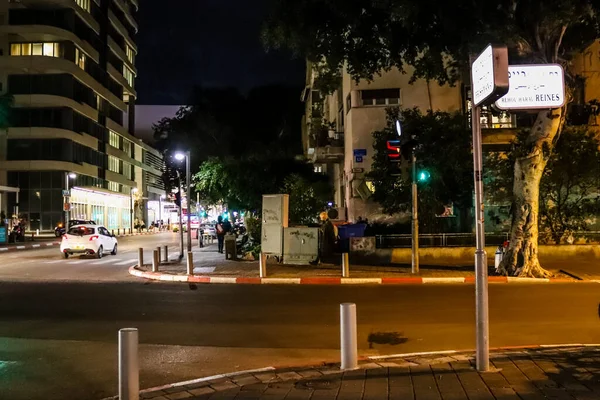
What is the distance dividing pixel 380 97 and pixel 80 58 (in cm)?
4324

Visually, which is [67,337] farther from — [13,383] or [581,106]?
[581,106]

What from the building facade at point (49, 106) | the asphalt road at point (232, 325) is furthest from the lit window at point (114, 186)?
the asphalt road at point (232, 325)

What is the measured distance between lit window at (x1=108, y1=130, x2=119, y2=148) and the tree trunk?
60.5 m

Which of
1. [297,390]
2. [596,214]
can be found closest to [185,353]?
[297,390]

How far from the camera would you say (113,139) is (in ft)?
234

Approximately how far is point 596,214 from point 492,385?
19.3 meters

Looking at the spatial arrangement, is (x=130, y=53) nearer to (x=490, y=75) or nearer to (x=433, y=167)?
(x=433, y=167)

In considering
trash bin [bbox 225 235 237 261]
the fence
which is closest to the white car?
trash bin [bbox 225 235 237 261]

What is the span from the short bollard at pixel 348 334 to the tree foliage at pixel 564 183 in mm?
16295

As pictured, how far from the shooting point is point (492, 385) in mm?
5652

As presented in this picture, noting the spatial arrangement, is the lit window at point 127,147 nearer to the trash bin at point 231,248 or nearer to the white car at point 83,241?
the white car at point 83,241

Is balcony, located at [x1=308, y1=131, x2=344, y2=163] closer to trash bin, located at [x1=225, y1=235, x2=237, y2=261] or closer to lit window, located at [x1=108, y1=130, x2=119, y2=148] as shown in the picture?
trash bin, located at [x1=225, y1=235, x2=237, y2=261]

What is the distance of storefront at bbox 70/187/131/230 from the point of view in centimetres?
5938

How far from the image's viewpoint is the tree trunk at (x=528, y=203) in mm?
15923
